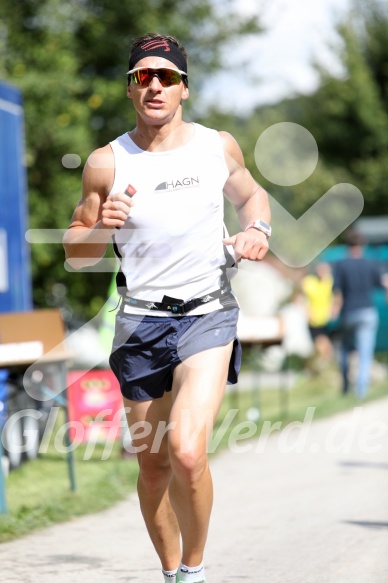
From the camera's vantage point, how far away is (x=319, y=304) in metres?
19.5

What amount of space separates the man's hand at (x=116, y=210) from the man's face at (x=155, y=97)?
412 millimetres

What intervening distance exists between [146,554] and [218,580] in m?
0.80

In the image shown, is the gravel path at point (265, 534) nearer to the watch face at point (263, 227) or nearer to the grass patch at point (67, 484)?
the grass patch at point (67, 484)

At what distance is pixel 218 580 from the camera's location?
17.8 feet

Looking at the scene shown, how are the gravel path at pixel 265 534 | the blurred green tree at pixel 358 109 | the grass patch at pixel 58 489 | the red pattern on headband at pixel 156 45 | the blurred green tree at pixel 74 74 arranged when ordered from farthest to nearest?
the blurred green tree at pixel 358 109 < the blurred green tree at pixel 74 74 < the grass patch at pixel 58 489 < the gravel path at pixel 265 534 < the red pattern on headband at pixel 156 45

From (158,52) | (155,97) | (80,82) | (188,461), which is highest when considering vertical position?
Answer: (80,82)

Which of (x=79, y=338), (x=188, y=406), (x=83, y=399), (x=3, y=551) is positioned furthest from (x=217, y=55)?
(x=188, y=406)

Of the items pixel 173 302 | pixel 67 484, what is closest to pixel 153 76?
pixel 173 302

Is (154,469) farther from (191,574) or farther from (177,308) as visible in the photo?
(177,308)

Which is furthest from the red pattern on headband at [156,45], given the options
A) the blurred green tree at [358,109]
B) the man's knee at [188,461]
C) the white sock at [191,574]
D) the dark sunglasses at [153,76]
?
the blurred green tree at [358,109]

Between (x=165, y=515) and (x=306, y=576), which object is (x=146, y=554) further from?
(x=165, y=515)

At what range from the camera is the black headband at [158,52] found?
4766 mm

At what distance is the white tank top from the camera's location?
15.0 feet

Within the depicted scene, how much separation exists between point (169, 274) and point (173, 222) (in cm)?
21
